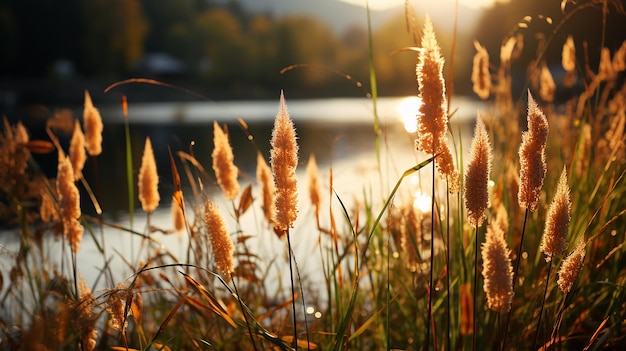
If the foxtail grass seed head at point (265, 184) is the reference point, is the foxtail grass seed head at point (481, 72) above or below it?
above

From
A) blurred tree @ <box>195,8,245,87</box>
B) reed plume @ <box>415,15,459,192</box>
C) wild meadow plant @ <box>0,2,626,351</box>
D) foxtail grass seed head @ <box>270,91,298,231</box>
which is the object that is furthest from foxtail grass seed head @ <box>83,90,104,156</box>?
blurred tree @ <box>195,8,245,87</box>

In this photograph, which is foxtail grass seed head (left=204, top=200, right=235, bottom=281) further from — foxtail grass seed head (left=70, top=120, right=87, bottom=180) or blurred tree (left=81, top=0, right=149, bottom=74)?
blurred tree (left=81, top=0, right=149, bottom=74)

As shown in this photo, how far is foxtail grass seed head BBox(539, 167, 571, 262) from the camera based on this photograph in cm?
124

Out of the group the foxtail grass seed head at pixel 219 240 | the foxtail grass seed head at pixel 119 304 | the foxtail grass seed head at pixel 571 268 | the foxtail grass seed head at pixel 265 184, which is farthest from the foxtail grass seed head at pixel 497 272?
the foxtail grass seed head at pixel 265 184

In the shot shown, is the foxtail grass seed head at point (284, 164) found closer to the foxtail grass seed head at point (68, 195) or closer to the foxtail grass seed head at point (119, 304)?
the foxtail grass seed head at point (119, 304)

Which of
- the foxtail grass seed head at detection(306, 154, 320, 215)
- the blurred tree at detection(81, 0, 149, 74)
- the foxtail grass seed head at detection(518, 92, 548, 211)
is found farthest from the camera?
the blurred tree at detection(81, 0, 149, 74)

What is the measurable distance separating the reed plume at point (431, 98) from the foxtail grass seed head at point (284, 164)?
0.24 m

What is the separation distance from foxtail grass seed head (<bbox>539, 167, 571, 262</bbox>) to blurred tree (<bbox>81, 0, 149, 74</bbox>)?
Answer: 60.0m

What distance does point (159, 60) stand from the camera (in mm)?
73812

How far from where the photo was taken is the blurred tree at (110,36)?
191 ft

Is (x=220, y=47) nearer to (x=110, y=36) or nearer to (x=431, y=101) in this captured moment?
(x=110, y=36)

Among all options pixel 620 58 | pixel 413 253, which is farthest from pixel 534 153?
pixel 620 58

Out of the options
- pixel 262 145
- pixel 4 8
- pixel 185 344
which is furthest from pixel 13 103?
pixel 185 344

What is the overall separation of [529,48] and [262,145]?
32.7ft
